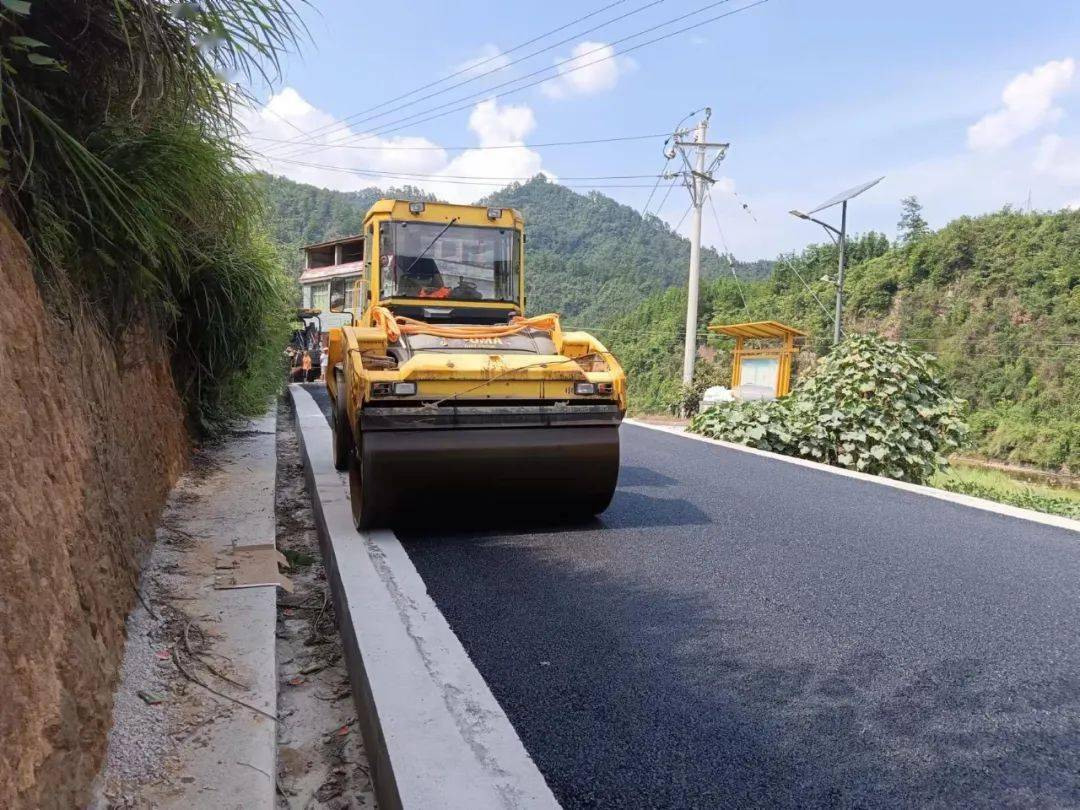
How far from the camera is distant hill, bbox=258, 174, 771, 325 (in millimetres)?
67062

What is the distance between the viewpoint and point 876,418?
32.4 ft

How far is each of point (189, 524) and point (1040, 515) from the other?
624cm

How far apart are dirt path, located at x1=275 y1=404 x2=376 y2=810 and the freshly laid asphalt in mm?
550

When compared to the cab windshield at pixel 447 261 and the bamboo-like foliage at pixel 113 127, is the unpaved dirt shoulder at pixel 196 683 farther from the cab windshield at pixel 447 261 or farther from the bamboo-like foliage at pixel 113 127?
the cab windshield at pixel 447 261

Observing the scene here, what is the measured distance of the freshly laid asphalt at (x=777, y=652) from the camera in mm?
2346

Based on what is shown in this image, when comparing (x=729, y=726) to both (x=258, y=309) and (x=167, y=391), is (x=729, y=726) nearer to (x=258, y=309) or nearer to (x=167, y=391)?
(x=167, y=391)

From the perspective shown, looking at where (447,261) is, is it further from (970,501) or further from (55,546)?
(55,546)

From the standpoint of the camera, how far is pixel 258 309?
21.4 ft

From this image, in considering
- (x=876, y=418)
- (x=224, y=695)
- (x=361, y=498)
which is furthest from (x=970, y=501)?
(x=224, y=695)

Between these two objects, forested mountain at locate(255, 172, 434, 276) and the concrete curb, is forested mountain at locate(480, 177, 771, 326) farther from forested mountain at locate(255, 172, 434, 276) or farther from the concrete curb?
the concrete curb

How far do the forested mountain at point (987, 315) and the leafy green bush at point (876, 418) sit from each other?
12397 millimetres

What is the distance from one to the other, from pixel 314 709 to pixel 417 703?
1.97ft

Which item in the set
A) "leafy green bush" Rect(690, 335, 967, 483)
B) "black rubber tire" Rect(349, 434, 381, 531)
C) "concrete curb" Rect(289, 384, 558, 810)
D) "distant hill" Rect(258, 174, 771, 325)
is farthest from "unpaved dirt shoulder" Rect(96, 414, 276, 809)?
"distant hill" Rect(258, 174, 771, 325)

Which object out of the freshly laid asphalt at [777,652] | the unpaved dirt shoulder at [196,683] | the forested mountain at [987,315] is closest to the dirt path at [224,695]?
the unpaved dirt shoulder at [196,683]
